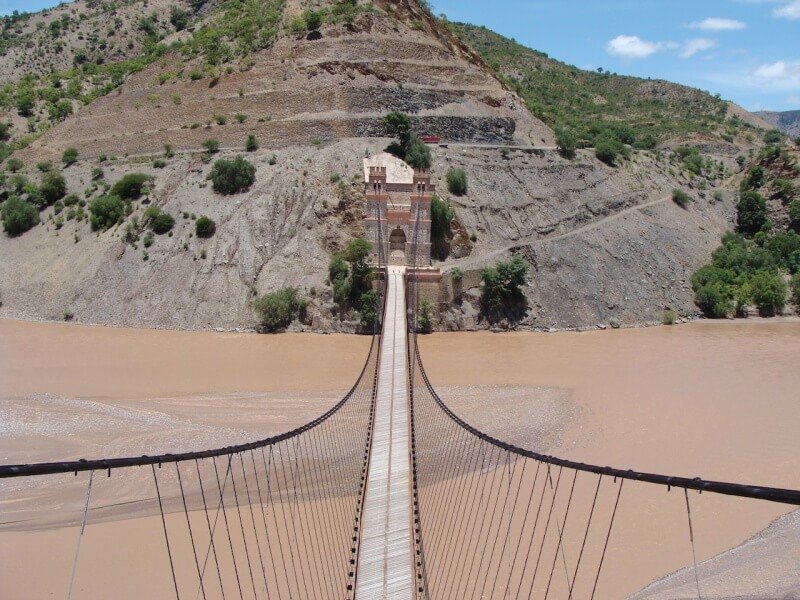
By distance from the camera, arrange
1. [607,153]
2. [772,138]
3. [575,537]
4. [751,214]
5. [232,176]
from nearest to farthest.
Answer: [575,537]
[232,176]
[607,153]
[751,214]
[772,138]

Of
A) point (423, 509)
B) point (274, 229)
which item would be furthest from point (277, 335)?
point (423, 509)

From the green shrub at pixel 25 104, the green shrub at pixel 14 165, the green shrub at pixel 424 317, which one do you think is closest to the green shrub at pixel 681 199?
the green shrub at pixel 424 317

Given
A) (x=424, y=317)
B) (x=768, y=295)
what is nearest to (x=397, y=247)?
(x=424, y=317)

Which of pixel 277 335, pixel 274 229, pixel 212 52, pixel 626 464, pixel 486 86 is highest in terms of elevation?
pixel 212 52

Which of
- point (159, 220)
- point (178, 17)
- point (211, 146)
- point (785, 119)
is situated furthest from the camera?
point (785, 119)

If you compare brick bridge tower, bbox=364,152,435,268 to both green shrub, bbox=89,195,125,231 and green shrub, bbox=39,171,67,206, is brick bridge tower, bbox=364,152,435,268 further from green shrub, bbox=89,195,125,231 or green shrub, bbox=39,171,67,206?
green shrub, bbox=39,171,67,206

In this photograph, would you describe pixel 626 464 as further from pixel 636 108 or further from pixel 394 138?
pixel 636 108

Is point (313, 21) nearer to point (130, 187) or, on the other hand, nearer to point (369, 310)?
point (130, 187)
